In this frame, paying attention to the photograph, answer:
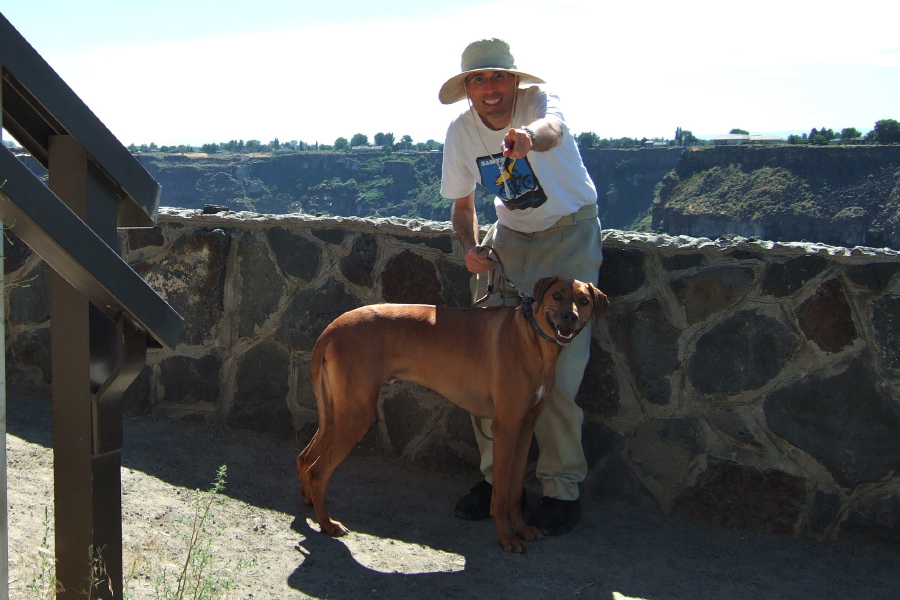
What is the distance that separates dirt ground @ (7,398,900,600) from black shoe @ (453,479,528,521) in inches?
2.3

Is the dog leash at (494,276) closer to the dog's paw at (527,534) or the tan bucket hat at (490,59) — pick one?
the tan bucket hat at (490,59)

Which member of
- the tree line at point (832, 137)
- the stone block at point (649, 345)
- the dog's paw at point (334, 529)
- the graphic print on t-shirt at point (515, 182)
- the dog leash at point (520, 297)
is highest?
the tree line at point (832, 137)

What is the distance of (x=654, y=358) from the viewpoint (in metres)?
4.07

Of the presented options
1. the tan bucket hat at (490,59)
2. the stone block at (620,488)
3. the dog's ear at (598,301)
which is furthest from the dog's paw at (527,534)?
the tan bucket hat at (490,59)

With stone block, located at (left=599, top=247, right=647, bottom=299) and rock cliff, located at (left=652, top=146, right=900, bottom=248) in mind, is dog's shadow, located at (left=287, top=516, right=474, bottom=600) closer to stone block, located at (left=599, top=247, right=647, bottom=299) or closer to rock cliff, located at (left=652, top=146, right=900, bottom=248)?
stone block, located at (left=599, top=247, right=647, bottom=299)

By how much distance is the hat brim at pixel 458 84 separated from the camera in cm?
382

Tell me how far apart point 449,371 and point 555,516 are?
84 centimetres

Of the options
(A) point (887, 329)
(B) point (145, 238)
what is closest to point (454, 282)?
(B) point (145, 238)

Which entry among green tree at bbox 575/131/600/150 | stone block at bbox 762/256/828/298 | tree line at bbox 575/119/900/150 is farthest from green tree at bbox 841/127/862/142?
stone block at bbox 762/256/828/298

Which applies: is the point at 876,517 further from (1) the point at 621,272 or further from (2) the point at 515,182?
(2) the point at 515,182

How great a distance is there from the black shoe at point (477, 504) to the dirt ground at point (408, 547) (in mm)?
59

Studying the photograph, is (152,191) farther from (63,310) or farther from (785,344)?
(785,344)

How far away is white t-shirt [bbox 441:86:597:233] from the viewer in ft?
12.4

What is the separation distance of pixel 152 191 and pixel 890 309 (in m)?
3.07
